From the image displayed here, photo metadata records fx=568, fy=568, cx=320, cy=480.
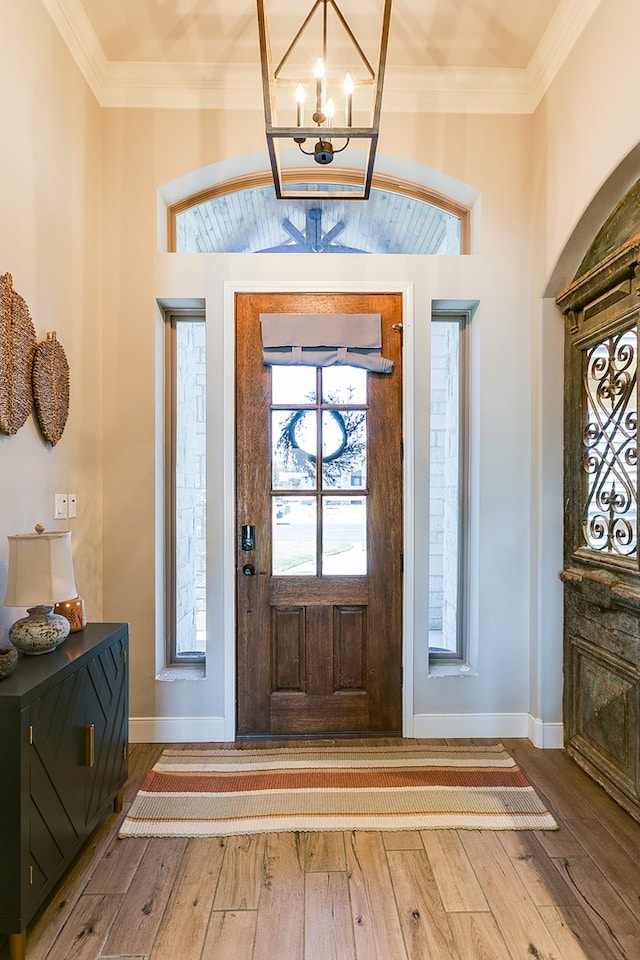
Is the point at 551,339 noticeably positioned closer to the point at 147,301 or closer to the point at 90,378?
the point at 147,301

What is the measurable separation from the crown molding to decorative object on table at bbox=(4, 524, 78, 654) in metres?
2.35

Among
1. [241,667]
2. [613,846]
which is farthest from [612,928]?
[241,667]

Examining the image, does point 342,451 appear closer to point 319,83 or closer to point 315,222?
point 315,222

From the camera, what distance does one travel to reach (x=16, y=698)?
158 cm

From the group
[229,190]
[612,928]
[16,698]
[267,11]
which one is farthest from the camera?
[229,190]

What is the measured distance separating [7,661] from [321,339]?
6.63ft

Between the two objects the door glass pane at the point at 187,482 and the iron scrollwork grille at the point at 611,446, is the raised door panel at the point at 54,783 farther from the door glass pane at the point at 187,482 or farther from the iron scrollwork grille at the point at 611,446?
the iron scrollwork grille at the point at 611,446

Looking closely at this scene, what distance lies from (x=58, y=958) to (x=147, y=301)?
2.65 metres

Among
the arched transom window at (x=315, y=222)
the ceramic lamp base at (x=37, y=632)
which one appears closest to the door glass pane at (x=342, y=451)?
the arched transom window at (x=315, y=222)

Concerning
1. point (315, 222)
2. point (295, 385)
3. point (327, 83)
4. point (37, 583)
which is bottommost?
point (37, 583)

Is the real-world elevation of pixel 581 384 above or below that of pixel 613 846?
above

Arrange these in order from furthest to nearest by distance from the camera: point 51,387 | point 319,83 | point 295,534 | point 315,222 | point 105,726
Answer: point 315,222 → point 295,534 → point 51,387 → point 105,726 → point 319,83

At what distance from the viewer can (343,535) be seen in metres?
3.03

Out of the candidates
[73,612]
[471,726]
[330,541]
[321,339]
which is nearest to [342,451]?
[330,541]
